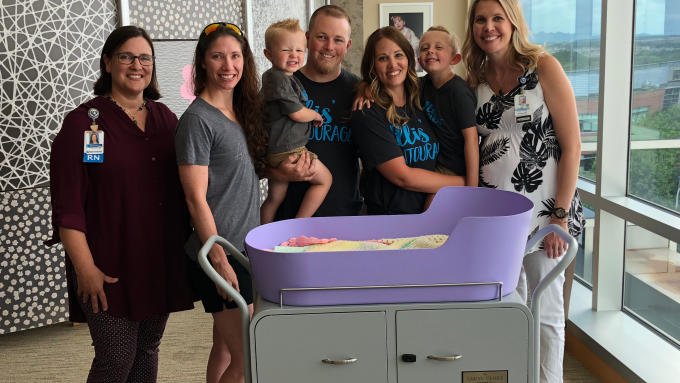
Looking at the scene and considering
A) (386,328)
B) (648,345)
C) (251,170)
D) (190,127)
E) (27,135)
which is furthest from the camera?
(27,135)

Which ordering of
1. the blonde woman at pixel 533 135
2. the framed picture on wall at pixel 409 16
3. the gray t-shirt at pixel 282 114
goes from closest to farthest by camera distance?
the blonde woman at pixel 533 135 < the gray t-shirt at pixel 282 114 < the framed picture on wall at pixel 409 16

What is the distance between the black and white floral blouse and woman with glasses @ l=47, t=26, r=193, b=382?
1230mm

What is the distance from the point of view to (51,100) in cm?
342

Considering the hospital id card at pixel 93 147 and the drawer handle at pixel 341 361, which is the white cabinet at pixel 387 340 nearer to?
the drawer handle at pixel 341 361

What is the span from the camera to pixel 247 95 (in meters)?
2.07

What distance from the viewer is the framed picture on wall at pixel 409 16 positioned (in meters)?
6.70

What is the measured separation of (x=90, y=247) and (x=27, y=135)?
181 cm

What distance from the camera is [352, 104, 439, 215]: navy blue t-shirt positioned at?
2.19 metres

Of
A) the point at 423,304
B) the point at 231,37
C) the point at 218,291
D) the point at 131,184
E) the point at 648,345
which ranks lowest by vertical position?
the point at 648,345

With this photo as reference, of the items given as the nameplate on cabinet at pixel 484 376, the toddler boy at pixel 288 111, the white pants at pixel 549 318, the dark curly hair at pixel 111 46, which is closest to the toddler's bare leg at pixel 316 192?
the toddler boy at pixel 288 111

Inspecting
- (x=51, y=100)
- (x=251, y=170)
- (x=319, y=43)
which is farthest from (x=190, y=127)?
(x=51, y=100)

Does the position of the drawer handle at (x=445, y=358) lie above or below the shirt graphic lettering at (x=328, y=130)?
below

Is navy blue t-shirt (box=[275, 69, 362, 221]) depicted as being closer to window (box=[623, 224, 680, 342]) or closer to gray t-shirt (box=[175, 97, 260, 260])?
gray t-shirt (box=[175, 97, 260, 260])

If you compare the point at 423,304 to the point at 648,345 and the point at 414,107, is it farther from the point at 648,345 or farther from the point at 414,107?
the point at 648,345
